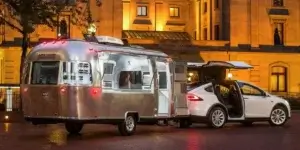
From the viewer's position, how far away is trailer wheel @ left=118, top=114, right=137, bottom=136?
1942cm

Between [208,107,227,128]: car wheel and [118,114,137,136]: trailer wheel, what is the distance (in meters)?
4.01

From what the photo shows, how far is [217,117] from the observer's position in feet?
76.3

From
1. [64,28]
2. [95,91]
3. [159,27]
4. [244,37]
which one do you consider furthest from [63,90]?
[159,27]

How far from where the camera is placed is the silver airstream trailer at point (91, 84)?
18.0 m

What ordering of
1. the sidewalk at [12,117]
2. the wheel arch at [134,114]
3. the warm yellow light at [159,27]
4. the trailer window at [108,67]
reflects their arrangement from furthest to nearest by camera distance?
the warm yellow light at [159,27], the sidewalk at [12,117], the wheel arch at [134,114], the trailer window at [108,67]

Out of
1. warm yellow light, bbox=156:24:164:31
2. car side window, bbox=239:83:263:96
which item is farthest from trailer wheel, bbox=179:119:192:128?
warm yellow light, bbox=156:24:164:31

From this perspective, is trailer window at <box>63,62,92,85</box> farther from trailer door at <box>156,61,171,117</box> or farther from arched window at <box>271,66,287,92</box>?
arched window at <box>271,66,287,92</box>

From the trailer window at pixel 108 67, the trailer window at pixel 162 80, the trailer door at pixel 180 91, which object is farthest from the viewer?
the trailer door at pixel 180 91

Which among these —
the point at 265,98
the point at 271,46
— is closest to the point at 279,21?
the point at 271,46

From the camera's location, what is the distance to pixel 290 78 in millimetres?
56531

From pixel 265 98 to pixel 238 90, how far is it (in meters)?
1.47

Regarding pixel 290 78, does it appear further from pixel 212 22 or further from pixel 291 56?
pixel 212 22

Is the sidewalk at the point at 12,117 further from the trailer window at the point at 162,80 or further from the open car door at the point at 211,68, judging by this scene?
the open car door at the point at 211,68

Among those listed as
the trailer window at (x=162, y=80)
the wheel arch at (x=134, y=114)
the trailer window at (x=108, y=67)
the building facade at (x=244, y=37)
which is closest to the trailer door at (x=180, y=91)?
the trailer window at (x=162, y=80)
